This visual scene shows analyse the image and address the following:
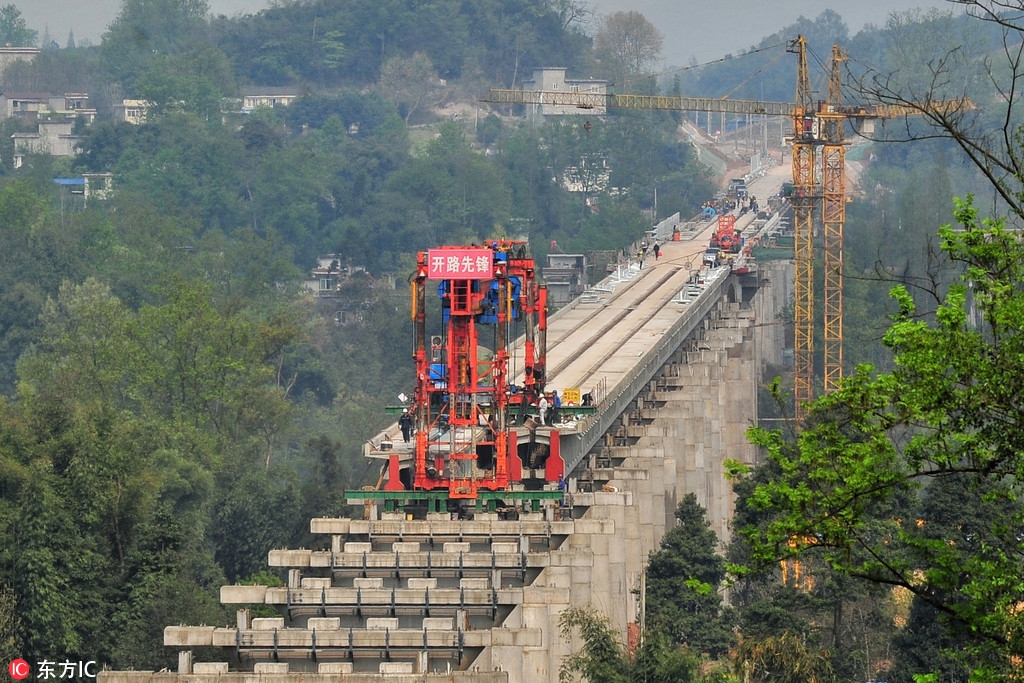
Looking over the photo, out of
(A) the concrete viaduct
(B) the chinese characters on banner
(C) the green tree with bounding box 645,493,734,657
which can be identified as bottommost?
(C) the green tree with bounding box 645,493,734,657

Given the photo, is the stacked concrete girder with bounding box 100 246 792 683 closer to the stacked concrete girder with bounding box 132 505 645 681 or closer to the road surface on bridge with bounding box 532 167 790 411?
the stacked concrete girder with bounding box 132 505 645 681

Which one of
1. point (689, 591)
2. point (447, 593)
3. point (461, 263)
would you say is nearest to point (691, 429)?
point (689, 591)

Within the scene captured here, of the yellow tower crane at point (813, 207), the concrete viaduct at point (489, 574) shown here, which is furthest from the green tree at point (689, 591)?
the yellow tower crane at point (813, 207)

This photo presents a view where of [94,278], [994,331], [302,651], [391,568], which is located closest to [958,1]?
[994,331]

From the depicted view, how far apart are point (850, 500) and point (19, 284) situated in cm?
16348

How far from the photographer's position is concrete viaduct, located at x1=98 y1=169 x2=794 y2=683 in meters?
60.6

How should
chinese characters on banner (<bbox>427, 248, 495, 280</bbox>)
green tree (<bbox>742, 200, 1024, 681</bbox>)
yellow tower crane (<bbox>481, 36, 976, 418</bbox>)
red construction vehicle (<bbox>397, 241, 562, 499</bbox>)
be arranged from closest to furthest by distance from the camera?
green tree (<bbox>742, 200, 1024, 681</bbox>) → red construction vehicle (<bbox>397, 241, 562, 499</bbox>) → chinese characters on banner (<bbox>427, 248, 495, 280</bbox>) → yellow tower crane (<bbox>481, 36, 976, 418</bbox>)

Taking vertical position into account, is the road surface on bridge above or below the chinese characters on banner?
below

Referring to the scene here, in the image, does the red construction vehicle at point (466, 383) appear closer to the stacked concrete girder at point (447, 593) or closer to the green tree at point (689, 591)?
the stacked concrete girder at point (447, 593)

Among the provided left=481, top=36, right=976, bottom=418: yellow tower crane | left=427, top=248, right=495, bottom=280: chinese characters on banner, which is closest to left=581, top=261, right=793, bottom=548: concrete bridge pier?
left=481, top=36, right=976, bottom=418: yellow tower crane

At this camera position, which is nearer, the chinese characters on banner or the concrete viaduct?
the concrete viaduct

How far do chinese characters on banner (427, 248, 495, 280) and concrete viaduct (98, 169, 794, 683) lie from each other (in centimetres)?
820

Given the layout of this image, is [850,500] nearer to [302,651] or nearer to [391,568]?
[302,651]

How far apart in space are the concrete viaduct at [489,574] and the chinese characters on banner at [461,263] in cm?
820
